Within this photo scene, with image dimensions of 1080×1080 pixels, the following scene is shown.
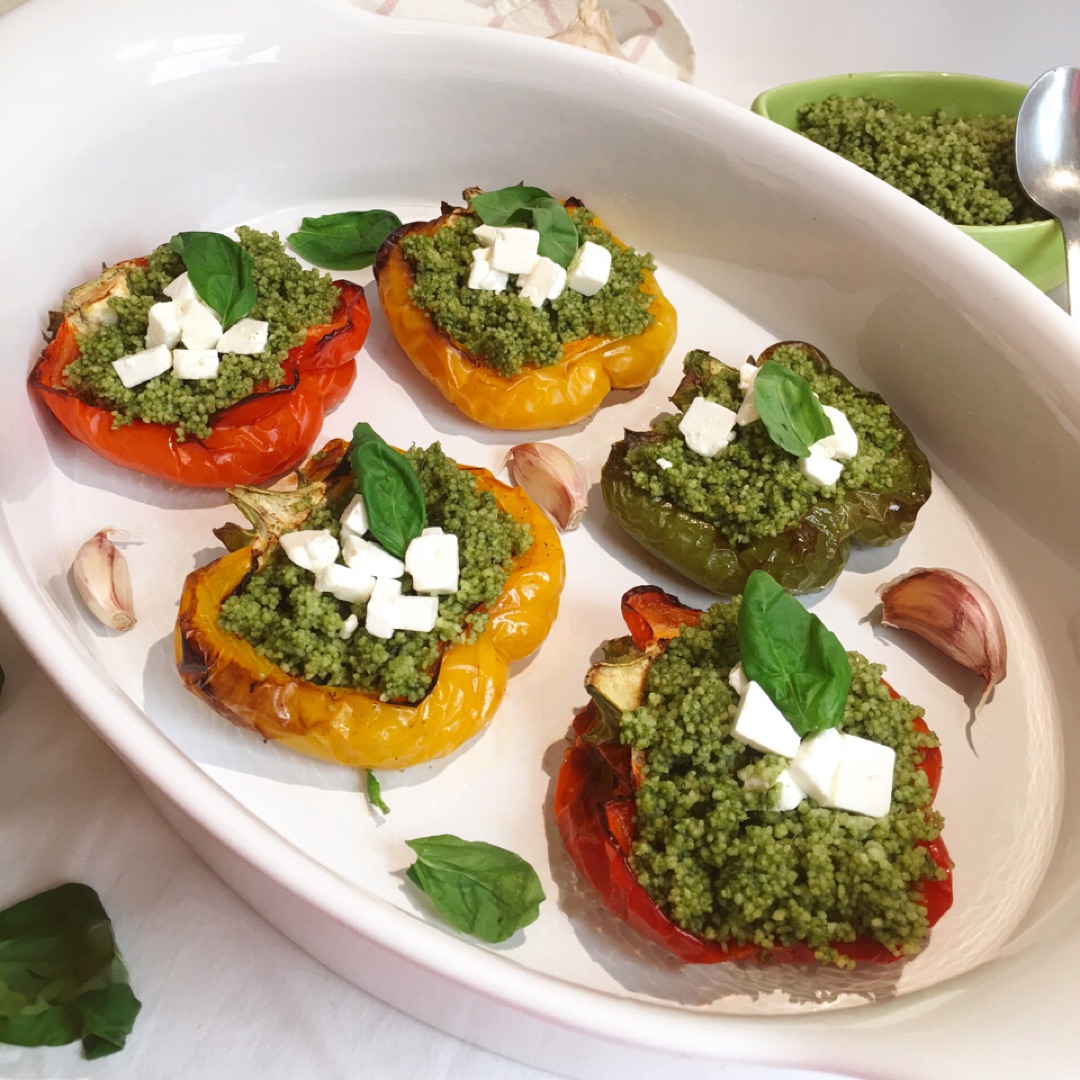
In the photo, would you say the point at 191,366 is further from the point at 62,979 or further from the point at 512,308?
the point at 62,979

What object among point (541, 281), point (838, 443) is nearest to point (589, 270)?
point (541, 281)

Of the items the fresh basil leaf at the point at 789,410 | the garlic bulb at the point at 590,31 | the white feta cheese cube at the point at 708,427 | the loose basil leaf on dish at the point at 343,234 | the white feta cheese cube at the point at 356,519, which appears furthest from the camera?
the garlic bulb at the point at 590,31

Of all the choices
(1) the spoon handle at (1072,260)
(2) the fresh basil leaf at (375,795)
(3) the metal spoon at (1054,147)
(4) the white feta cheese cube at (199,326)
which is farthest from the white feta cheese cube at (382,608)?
(3) the metal spoon at (1054,147)

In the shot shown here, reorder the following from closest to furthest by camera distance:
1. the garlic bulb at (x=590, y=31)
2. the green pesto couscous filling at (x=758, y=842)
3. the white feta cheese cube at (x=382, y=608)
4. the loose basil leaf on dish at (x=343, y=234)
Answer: the green pesto couscous filling at (x=758, y=842) < the white feta cheese cube at (x=382, y=608) < the loose basil leaf on dish at (x=343, y=234) < the garlic bulb at (x=590, y=31)

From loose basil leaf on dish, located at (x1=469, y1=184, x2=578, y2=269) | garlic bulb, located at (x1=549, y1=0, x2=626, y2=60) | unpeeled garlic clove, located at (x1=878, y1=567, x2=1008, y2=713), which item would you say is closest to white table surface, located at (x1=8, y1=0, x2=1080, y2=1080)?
unpeeled garlic clove, located at (x1=878, y1=567, x2=1008, y2=713)

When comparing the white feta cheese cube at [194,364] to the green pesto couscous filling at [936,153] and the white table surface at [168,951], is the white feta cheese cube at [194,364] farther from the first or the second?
the green pesto couscous filling at [936,153]

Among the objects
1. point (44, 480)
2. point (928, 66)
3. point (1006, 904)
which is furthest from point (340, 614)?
point (928, 66)
